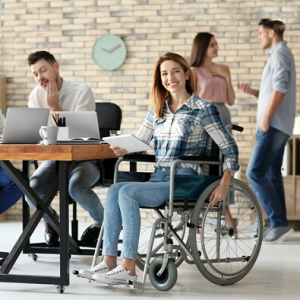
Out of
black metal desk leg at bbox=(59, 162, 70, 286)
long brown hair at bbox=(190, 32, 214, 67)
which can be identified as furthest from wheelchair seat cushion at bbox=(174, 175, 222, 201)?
long brown hair at bbox=(190, 32, 214, 67)

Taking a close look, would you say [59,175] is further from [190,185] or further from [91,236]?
[91,236]

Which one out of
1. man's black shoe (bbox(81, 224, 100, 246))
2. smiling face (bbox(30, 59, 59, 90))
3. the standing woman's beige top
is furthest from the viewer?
the standing woman's beige top

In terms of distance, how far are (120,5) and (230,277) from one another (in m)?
3.60

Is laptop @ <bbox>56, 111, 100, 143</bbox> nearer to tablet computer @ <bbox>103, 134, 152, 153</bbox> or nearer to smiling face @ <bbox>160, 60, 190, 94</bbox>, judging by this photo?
tablet computer @ <bbox>103, 134, 152, 153</bbox>

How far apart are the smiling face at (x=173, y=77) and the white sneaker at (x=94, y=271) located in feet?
3.15

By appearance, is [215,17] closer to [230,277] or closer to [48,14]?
[48,14]

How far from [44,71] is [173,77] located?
0.99m

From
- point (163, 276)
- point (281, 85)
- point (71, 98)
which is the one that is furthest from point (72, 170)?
point (281, 85)

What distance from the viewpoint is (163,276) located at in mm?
2449

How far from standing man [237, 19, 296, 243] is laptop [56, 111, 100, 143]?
170 cm

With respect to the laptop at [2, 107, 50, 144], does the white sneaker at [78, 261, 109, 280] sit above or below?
below

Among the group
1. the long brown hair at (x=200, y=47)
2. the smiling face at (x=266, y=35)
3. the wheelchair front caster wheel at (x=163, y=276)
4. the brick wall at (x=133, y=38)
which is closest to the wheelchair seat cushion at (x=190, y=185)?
A: the wheelchair front caster wheel at (x=163, y=276)

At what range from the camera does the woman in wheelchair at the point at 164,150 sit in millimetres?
2320

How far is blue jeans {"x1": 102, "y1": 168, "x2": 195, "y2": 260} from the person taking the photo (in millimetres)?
2312
